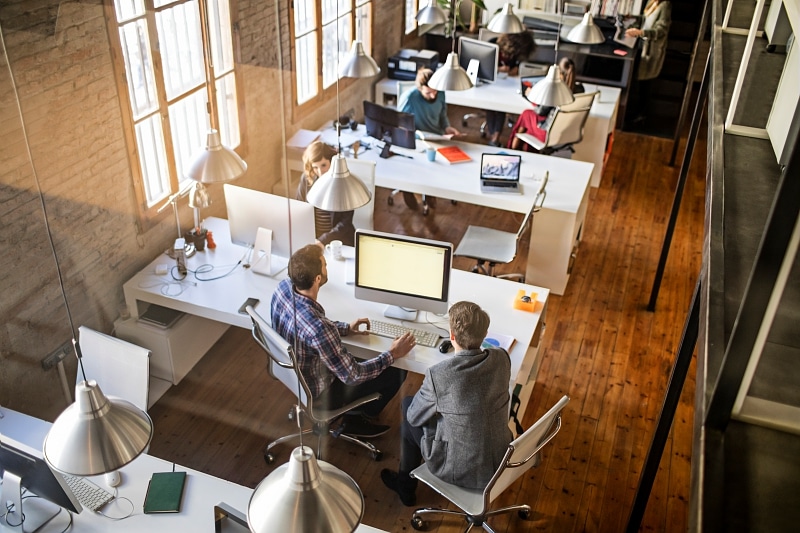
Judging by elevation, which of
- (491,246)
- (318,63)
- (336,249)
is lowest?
(491,246)

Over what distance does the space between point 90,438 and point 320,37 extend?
5.17 m

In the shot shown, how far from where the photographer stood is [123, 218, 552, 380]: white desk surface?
382cm

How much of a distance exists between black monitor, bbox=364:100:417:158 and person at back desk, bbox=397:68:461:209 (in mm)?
411

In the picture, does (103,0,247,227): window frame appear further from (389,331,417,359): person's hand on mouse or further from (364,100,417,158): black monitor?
(389,331,417,359): person's hand on mouse

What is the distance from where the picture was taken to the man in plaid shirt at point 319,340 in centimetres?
353

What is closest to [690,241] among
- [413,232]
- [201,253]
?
[413,232]

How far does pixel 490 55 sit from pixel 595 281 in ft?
9.01

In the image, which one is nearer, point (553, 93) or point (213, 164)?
point (213, 164)

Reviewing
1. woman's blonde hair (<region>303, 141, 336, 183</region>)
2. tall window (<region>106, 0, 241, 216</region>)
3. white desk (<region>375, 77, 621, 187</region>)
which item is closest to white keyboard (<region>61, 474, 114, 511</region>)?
tall window (<region>106, 0, 241, 216</region>)

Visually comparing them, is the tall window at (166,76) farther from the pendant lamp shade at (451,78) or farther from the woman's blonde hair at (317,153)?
the pendant lamp shade at (451,78)

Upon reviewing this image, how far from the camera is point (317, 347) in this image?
11.6 ft

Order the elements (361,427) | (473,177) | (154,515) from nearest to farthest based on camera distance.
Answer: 1. (154,515)
2. (361,427)
3. (473,177)

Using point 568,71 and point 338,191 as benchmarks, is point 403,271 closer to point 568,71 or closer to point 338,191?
point 338,191

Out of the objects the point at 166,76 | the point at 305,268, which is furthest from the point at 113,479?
the point at 166,76
